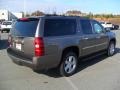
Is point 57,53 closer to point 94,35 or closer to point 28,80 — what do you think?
point 28,80

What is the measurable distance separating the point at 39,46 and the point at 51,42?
1.37ft

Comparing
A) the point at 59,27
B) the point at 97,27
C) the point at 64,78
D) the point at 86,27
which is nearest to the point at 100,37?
the point at 97,27

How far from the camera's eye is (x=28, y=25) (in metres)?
6.67

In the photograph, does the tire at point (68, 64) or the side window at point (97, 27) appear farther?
the side window at point (97, 27)

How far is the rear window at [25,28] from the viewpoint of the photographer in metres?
6.45

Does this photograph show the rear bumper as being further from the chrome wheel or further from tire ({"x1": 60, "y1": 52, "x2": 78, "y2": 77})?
the chrome wheel

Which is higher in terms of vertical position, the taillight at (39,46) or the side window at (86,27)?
the side window at (86,27)

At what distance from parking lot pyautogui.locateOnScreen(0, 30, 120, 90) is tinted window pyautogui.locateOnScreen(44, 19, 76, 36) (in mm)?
1402

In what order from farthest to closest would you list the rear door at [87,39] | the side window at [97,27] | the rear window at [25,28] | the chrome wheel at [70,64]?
the side window at [97,27]
the rear door at [87,39]
the chrome wheel at [70,64]
the rear window at [25,28]

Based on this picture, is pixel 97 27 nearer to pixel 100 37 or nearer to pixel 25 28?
pixel 100 37

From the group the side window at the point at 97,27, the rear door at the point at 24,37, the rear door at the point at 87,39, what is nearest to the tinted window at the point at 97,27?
the side window at the point at 97,27

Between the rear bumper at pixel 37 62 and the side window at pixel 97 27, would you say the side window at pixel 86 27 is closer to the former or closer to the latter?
Result: the side window at pixel 97 27

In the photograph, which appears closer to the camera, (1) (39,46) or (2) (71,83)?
(1) (39,46)

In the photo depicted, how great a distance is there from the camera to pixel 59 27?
274 inches
